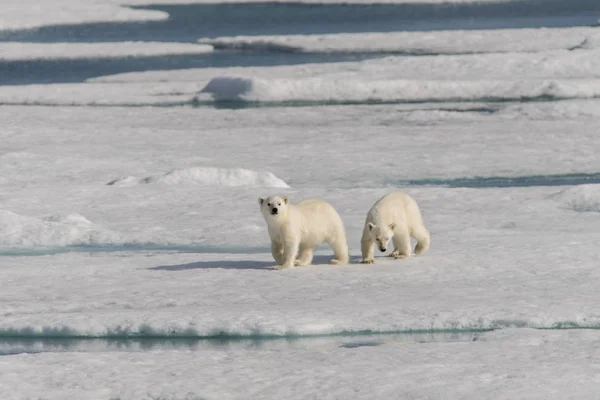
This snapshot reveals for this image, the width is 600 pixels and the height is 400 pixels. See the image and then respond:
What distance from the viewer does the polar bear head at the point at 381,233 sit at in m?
6.21

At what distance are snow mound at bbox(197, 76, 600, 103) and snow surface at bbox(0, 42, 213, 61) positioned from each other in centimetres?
514

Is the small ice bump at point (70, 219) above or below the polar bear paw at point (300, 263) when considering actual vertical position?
above

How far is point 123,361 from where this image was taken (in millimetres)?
4871

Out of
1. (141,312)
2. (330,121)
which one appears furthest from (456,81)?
(141,312)

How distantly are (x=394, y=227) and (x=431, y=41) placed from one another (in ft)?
47.6

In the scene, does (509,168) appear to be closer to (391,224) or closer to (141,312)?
(391,224)

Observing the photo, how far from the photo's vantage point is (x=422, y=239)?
21.8 ft

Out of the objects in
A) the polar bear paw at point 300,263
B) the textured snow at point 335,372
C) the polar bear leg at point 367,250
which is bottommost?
the textured snow at point 335,372

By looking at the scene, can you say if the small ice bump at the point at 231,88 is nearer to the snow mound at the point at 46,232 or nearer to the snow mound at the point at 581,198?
the snow mound at the point at 581,198

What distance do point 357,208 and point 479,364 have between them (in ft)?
12.1

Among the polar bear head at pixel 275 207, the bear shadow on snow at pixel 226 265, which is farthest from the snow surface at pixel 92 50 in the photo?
the polar bear head at pixel 275 207

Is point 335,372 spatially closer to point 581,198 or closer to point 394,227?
point 394,227

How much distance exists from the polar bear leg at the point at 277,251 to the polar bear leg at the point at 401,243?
658 millimetres

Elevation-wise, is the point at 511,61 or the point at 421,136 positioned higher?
the point at 511,61
